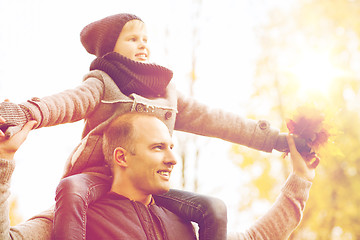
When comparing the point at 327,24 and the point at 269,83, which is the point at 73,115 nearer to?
the point at 269,83

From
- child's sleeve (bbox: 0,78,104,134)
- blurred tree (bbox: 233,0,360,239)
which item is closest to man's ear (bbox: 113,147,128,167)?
child's sleeve (bbox: 0,78,104,134)

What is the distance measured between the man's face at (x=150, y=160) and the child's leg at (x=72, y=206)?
0.65 feet

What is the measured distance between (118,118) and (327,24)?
8.39 metres

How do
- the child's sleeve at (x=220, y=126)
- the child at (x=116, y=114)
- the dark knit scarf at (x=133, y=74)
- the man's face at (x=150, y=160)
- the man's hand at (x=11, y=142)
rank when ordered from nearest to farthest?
the man's hand at (x=11, y=142), the child at (x=116, y=114), the man's face at (x=150, y=160), the dark knit scarf at (x=133, y=74), the child's sleeve at (x=220, y=126)

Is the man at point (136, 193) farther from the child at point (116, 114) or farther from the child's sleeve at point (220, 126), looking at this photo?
the child's sleeve at point (220, 126)

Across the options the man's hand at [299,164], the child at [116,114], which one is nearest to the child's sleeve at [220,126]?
the child at [116,114]

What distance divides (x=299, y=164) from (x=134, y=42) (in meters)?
1.05

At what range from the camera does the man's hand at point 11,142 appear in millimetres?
1504

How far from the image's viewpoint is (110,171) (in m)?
1.96

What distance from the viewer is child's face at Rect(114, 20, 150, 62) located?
2203 mm

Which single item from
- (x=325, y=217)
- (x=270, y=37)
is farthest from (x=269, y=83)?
(x=325, y=217)

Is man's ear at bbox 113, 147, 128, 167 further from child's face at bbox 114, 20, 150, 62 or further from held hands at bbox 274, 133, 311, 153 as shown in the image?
held hands at bbox 274, 133, 311, 153

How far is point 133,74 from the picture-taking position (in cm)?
205

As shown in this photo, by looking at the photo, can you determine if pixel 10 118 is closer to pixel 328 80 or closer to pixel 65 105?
pixel 65 105
